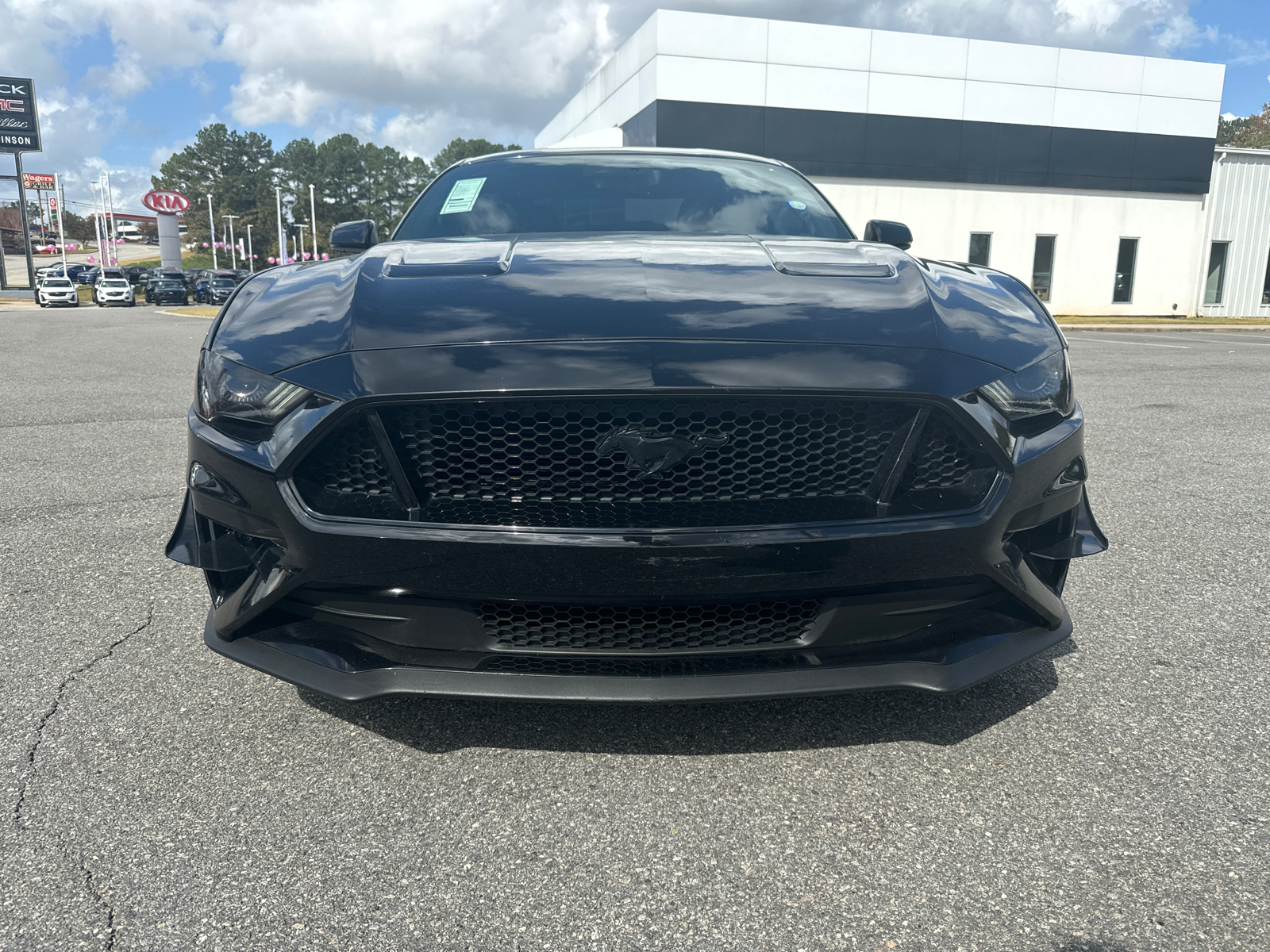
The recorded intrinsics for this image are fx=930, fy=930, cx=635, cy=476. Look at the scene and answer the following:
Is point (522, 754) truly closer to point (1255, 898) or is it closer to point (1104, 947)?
point (1104, 947)

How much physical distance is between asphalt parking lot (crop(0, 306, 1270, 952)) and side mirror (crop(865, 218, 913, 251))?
1365mm

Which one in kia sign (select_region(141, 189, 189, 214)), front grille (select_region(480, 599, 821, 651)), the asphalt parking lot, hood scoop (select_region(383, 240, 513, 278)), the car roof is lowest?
the asphalt parking lot

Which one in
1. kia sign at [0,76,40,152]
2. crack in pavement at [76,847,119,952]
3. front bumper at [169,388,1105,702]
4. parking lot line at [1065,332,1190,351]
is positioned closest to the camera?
crack in pavement at [76,847,119,952]

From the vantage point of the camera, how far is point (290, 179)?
127750mm

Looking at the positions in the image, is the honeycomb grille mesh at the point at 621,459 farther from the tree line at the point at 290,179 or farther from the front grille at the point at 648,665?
the tree line at the point at 290,179

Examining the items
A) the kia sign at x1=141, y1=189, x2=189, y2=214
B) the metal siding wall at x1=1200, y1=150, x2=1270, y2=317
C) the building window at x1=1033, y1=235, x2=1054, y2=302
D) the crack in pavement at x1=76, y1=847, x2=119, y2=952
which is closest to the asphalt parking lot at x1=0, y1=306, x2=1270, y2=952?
the crack in pavement at x1=76, y1=847, x2=119, y2=952

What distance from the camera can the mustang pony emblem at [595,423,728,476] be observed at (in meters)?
1.81

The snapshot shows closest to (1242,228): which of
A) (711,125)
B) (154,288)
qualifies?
(711,125)

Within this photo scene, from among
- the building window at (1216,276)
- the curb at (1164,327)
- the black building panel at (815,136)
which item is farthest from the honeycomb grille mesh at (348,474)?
the building window at (1216,276)

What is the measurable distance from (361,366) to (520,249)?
2.53 feet

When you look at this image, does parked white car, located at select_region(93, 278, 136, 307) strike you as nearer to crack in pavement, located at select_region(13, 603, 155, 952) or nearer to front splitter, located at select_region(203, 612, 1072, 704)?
crack in pavement, located at select_region(13, 603, 155, 952)

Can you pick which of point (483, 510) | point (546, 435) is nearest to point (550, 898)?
point (483, 510)

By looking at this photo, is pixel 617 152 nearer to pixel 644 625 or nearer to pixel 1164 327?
pixel 644 625

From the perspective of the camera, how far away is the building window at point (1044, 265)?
3078 centimetres
